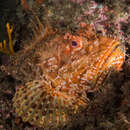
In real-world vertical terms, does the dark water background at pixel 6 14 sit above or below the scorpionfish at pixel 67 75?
above

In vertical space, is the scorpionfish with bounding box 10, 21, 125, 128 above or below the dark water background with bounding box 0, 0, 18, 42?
below

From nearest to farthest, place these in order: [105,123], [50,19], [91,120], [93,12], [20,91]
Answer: [105,123] → [91,120] → [20,91] → [93,12] → [50,19]

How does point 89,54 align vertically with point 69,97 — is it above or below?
above

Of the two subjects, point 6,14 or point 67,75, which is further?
point 6,14

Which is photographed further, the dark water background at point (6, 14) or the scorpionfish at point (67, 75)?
the dark water background at point (6, 14)

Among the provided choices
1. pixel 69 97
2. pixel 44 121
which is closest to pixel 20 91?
pixel 44 121

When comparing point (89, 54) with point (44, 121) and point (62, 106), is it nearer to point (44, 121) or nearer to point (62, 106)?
point (62, 106)

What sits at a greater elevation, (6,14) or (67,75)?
(6,14)

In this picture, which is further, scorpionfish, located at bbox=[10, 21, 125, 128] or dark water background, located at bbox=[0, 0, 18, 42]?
dark water background, located at bbox=[0, 0, 18, 42]
